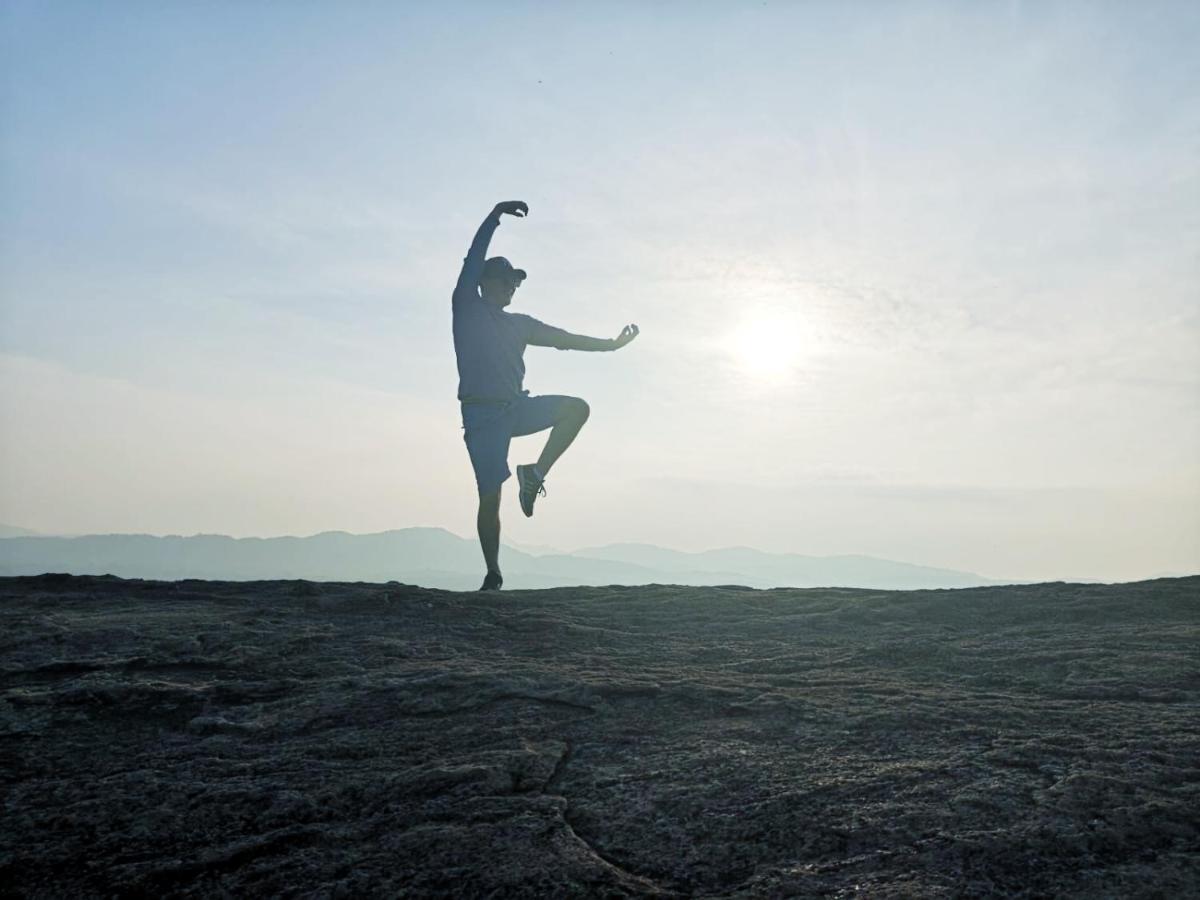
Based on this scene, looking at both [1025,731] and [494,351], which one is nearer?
[1025,731]

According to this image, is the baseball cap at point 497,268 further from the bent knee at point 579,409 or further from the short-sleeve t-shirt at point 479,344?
the bent knee at point 579,409

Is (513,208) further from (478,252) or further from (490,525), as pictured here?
Result: (490,525)

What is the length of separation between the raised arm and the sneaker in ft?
4.75

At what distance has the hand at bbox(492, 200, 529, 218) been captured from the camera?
6.41m

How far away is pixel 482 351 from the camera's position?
6629 millimetres

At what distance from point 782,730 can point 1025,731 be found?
0.68 metres

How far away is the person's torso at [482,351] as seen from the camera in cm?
662

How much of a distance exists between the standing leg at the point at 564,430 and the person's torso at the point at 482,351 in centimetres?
46

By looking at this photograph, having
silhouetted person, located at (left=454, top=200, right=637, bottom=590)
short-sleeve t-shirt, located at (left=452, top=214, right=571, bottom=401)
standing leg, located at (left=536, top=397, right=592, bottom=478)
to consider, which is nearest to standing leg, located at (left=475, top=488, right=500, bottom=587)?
silhouetted person, located at (left=454, top=200, right=637, bottom=590)

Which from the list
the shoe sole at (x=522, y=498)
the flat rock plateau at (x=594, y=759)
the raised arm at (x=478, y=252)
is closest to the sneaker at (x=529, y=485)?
the shoe sole at (x=522, y=498)

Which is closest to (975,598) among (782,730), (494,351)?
(782,730)

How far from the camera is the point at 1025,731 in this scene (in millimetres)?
2381

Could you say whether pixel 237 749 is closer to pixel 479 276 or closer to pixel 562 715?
pixel 562 715

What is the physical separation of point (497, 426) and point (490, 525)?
2.57ft
